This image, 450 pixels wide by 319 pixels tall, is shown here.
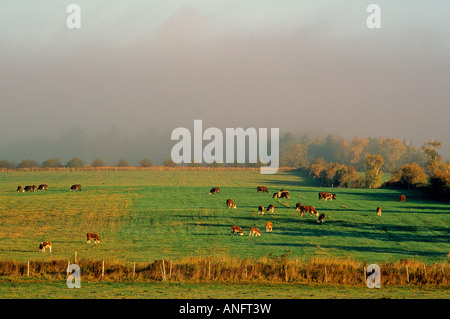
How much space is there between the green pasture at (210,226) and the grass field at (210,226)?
0.32ft

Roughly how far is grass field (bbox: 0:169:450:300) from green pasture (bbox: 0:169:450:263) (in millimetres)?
98

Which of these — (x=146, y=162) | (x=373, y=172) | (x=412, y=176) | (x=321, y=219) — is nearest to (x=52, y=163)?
(x=146, y=162)

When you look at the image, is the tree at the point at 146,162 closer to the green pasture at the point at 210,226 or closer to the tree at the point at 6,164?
the tree at the point at 6,164

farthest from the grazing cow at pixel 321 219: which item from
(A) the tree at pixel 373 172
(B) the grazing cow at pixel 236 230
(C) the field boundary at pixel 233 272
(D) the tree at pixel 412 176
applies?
(A) the tree at pixel 373 172

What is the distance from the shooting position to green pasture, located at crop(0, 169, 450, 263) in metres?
43.7

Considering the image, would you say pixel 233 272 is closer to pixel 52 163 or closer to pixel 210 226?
pixel 210 226

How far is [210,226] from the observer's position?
5531cm

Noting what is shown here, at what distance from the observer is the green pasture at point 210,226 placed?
143 ft

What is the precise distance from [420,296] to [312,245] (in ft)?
62.1

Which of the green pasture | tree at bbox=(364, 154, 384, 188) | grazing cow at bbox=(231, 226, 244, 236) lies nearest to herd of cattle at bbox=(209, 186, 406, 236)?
grazing cow at bbox=(231, 226, 244, 236)

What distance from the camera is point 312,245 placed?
46.6m
